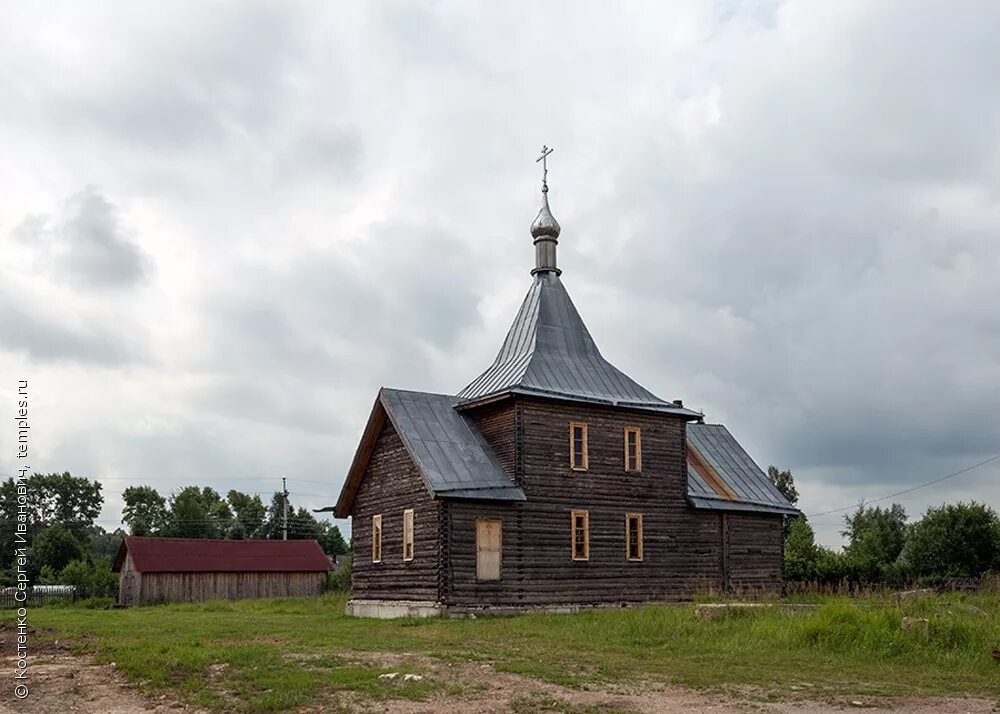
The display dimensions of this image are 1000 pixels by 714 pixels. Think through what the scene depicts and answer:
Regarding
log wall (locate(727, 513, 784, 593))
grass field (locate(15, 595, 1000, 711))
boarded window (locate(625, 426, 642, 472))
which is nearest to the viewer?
grass field (locate(15, 595, 1000, 711))

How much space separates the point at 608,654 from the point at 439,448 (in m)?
12.1

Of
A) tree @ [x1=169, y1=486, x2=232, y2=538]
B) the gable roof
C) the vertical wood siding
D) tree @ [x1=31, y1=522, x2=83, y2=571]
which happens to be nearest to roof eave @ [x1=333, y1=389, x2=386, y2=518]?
the gable roof

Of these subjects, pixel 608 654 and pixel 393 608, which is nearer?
pixel 608 654

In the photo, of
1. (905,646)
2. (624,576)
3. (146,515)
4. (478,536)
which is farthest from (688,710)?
(146,515)

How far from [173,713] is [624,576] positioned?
19963 mm

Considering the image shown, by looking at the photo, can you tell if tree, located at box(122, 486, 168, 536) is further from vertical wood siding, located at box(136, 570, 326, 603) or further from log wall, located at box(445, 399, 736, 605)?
log wall, located at box(445, 399, 736, 605)

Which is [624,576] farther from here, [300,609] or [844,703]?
[844,703]

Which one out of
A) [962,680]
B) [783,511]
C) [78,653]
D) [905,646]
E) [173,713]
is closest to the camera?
[173,713]

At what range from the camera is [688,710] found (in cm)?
1216

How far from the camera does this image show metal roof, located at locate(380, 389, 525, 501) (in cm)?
2769

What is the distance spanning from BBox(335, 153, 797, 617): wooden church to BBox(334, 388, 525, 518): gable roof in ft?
0.17

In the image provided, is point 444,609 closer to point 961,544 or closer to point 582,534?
point 582,534

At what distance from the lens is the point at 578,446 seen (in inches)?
1194

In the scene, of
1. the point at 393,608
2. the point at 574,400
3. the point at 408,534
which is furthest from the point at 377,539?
the point at 574,400
